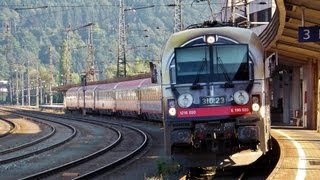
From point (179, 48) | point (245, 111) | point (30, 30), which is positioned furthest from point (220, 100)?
point (30, 30)

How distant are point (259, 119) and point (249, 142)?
525 mm

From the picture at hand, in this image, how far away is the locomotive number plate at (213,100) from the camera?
1169 cm

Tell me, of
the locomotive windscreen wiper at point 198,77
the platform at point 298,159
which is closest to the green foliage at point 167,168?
the platform at point 298,159

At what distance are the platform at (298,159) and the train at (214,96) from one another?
0.78 meters

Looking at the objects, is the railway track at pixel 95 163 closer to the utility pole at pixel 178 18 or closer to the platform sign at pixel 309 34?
the platform sign at pixel 309 34

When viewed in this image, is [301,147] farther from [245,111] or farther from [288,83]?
[288,83]

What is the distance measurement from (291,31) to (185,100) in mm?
6293

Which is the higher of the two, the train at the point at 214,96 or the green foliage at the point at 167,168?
the train at the point at 214,96

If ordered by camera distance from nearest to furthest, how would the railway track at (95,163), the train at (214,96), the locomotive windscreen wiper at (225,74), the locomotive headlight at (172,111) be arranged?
the train at (214,96), the locomotive windscreen wiper at (225,74), the locomotive headlight at (172,111), the railway track at (95,163)

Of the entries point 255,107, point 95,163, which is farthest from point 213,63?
point 95,163

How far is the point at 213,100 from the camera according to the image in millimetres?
11719

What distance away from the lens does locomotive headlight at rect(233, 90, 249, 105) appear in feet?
38.2

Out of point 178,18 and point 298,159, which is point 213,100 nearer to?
point 298,159

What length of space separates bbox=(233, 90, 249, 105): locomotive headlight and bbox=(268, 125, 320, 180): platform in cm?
150
